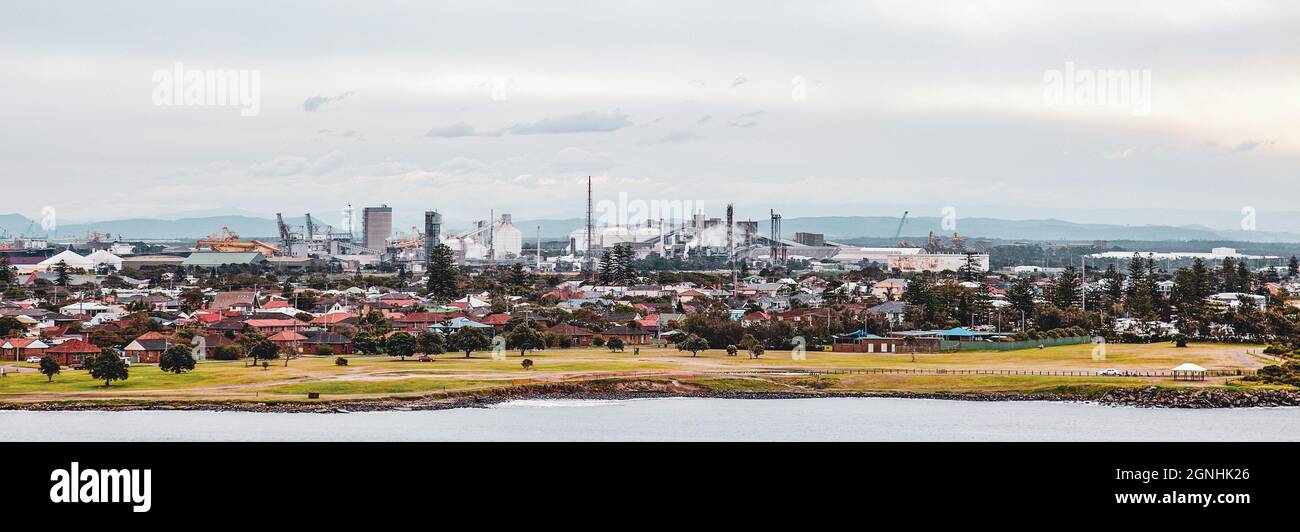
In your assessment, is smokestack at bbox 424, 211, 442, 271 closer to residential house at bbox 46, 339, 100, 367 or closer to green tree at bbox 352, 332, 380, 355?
green tree at bbox 352, 332, 380, 355

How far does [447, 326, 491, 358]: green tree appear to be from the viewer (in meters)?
30.9

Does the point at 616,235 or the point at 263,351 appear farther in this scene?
the point at 616,235

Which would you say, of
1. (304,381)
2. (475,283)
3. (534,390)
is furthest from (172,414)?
(475,283)

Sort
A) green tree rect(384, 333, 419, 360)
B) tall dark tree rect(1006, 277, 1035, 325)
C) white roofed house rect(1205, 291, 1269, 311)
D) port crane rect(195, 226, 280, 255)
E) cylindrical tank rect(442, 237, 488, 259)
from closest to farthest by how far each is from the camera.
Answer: green tree rect(384, 333, 419, 360) < tall dark tree rect(1006, 277, 1035, 325) < white roofed house rect(1205, 291, 1269, 311) < port crane rect(195, 226, 280, 255) < cylindrical tank rect(442, 237, 488, 259)

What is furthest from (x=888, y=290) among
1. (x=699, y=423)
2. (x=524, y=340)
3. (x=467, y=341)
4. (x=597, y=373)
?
(x=699, y=423)

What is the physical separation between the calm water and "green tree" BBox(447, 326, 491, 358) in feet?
27.0

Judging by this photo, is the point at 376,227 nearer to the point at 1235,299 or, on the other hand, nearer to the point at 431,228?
the point at 431,228

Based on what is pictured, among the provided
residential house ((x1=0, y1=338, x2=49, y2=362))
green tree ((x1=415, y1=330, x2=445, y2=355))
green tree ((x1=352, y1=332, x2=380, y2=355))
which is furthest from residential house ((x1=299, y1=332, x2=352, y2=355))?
residential house ((x1=0, y1=338, x2=49, y2=362))

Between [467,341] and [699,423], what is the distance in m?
11.7

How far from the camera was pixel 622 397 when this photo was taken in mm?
23922

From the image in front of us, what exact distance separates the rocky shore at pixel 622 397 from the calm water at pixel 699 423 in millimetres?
440

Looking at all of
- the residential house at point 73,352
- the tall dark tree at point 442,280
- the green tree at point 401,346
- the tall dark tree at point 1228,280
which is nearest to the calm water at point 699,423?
the residential house at point 73,352

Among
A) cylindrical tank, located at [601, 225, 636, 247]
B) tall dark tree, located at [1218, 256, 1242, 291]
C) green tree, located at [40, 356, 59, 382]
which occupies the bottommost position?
green tree, located at [40, 356, 59, 382]

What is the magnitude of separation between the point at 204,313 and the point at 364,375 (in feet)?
57.1
